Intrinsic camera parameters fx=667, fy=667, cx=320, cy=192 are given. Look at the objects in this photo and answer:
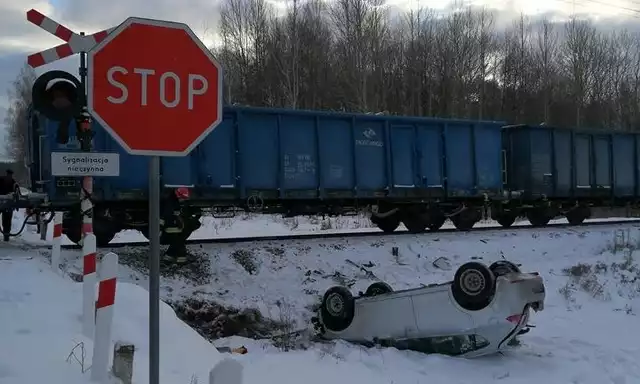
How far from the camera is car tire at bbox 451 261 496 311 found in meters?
7.95

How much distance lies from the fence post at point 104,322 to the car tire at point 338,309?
190 inches

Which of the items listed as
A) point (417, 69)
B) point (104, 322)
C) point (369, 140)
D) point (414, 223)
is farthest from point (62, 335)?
point (417, 69)

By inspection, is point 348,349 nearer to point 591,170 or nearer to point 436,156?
point 436,156

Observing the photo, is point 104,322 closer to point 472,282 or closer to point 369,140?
point 472,282

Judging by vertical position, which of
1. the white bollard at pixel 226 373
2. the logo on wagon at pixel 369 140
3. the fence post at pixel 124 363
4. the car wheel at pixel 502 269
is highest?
the logo on wagon at pixel 369 140

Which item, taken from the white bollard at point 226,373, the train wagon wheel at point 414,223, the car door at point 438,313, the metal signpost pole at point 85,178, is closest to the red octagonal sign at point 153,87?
the white bollard at point 226,373

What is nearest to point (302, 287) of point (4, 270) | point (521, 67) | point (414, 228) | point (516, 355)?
point (516, 355)

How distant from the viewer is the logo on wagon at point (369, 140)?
1678 cm

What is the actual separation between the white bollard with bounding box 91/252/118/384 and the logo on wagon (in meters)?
12.1

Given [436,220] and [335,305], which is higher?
[436,220]

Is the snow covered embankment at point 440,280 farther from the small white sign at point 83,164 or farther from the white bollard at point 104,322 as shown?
the small white sign at point 83,164

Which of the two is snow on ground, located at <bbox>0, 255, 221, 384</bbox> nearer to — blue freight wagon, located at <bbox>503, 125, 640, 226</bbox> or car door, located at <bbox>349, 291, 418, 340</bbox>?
car door, located at <bbox>349, 291, 418, 340</bbox>

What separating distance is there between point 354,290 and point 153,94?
9.70 meters

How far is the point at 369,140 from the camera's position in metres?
16.9
